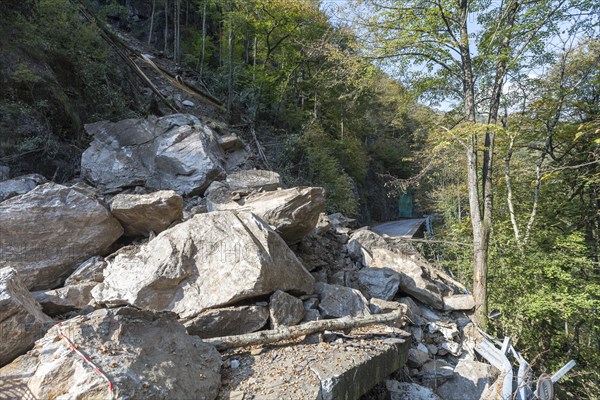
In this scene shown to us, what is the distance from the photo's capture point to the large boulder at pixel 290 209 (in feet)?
18.7

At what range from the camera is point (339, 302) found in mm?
4867

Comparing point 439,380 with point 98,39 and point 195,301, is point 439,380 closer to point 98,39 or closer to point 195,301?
point 195,301

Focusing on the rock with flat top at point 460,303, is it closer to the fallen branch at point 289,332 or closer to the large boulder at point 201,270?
the fallen branch at point 289,332

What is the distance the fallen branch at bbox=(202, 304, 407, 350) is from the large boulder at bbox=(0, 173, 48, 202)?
4.61 m

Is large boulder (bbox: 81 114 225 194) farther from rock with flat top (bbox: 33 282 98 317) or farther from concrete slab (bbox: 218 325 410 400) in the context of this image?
concrete slab (bbox: 218 325 410 400)

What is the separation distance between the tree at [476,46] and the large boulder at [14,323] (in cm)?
667

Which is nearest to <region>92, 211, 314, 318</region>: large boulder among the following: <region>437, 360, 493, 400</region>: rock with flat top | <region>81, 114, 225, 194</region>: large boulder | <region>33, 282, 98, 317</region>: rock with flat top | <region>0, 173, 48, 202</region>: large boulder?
<region>33, 282, 98, 317</region>: rock with flat top

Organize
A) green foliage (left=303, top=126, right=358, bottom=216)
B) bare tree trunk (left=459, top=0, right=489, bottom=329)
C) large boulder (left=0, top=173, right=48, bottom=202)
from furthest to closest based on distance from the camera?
green foliage (left=303, top=126, right=358, bottom=216) < bare tree trunk (left=459, top=0, right=489, bottom=329) < large boulder (left=0, top=173, right=48, bottom=202)

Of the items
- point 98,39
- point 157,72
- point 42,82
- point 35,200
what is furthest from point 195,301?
point 157,72

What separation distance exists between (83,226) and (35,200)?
2.40ft

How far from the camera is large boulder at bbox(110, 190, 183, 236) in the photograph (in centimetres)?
525

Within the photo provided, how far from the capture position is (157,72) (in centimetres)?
1422

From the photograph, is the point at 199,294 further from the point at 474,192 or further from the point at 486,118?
the point at 486,118

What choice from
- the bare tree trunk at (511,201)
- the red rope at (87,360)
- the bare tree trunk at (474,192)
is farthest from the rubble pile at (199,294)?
the bare tree trunk at (511,201)
